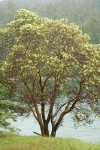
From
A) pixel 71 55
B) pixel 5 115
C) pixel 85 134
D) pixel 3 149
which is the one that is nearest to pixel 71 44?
pixel 71 55

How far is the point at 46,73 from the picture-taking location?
102ft

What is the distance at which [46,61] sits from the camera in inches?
1168

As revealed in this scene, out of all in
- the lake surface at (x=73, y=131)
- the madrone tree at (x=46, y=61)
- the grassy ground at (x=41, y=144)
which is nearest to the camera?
the grassy ground at (x=41, y=144)

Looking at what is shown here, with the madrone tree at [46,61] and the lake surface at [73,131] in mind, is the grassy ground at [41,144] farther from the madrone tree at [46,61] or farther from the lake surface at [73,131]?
the lake surface at [73,131]

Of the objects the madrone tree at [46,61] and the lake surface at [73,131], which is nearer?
the madrone tree at [46,61]

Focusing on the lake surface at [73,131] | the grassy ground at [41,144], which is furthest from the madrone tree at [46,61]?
the lake surface at [73,131]

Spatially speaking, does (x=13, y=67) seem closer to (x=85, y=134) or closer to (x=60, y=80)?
(x=60, y=80)

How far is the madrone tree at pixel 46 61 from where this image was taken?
29734 millimetres

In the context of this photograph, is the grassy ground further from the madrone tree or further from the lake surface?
Result: the lake surface

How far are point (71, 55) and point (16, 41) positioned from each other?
440 cm

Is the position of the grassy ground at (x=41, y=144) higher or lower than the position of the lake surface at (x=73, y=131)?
lower

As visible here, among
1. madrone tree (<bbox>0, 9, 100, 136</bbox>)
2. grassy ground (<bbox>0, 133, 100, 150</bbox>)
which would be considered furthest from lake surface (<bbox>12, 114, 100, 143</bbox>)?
grassy ground (<bbox>0, 133, 100, 150</bbox>)

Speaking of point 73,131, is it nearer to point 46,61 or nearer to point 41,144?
point 46,61

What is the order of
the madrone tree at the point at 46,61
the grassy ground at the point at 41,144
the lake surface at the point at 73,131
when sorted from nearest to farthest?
the grassy ground at the point at 41,144, the madrone tree at the point at 46,61, the lake surface at the point at 73,131
